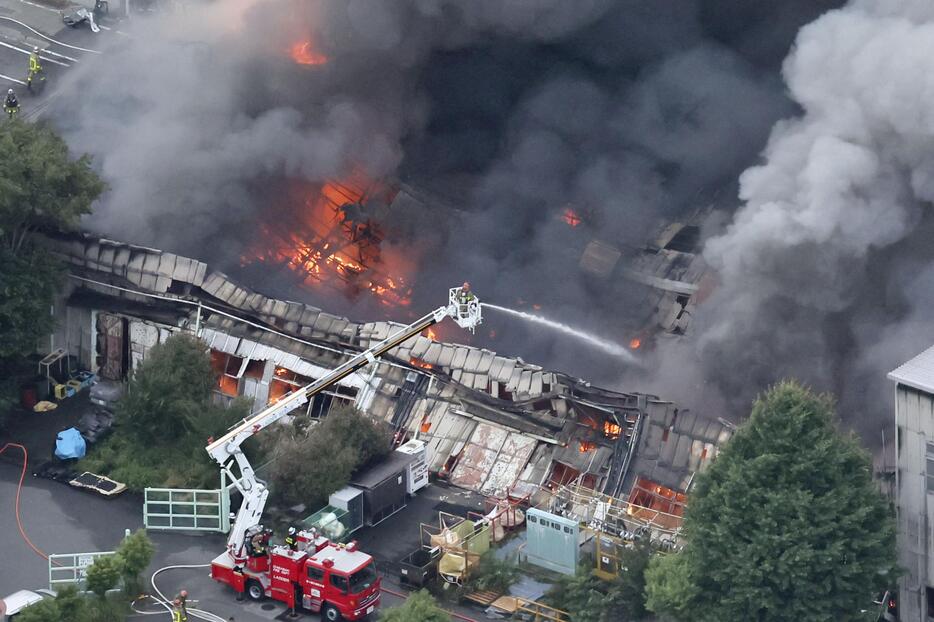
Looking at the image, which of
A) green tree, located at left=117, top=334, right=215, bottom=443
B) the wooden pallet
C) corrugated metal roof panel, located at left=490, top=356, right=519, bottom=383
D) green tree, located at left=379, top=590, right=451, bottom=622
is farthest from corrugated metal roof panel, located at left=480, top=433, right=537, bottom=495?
green tree, located at left=379, top=590, right=451, bottom=622

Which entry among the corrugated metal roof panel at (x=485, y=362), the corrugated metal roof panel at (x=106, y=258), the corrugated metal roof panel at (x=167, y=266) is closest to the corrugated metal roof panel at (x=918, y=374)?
the corrugated metal roof panel at (x=485, y=362)

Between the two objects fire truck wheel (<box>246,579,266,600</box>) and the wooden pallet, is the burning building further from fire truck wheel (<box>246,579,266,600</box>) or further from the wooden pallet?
fire truck wheel (<box>246,579,266,600</box>)

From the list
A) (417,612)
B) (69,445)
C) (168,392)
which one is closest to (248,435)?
(168,392)

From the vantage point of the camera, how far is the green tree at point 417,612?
27.6m

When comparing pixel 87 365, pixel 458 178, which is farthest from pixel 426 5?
pixel 87 365

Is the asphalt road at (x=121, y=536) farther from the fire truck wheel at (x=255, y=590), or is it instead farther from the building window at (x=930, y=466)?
the building window at (x=930, y=466)

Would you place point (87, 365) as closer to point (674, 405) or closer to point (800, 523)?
point (674, 405)

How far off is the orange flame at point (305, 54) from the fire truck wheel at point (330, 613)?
1643cm

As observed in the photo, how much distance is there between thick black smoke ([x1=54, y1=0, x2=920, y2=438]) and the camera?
34.6 metres

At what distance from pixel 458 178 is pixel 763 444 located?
53.3 feet

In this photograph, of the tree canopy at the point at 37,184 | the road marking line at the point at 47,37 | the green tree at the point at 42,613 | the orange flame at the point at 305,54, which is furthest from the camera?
the road marking line at the point at 47,37

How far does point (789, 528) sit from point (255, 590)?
8988 millimetres

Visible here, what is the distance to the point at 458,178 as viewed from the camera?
42312 millimetres

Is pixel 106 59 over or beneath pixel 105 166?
over
